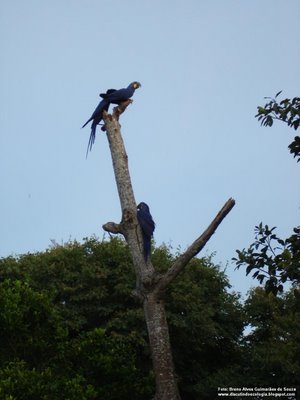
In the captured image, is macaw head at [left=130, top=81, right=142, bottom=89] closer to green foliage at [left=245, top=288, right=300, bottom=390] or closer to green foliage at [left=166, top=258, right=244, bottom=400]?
green foliage at [left=245, top=288, right=300, bottom=390]

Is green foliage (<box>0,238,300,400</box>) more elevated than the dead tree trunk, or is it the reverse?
green foliage (<box>0,238,300,400</box>)

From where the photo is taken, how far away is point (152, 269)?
8.98 meters

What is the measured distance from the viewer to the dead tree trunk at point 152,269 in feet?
27.7

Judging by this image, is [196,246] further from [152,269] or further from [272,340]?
[272,340]

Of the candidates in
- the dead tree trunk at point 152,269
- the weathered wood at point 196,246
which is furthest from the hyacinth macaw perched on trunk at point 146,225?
the weathered wood at point 196,246

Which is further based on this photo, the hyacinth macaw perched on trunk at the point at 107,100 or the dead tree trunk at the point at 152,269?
the hyacinth macaw perched on trunk at the point at 107,100

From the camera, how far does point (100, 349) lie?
11414mm

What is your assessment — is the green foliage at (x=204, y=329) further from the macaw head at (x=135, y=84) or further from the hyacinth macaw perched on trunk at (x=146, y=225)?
the macaw head at (x=135, y=84)

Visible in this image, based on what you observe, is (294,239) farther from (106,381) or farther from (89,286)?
(89,286)

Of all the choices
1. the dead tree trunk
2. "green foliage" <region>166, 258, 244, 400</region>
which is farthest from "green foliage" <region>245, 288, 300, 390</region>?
the dead tree trunk

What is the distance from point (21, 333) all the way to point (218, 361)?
15.1 metres

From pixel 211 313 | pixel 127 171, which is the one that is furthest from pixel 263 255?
pixel 211 313

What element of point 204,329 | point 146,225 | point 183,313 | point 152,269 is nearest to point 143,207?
point 146,225

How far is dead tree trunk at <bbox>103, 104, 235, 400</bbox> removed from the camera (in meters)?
8.45
